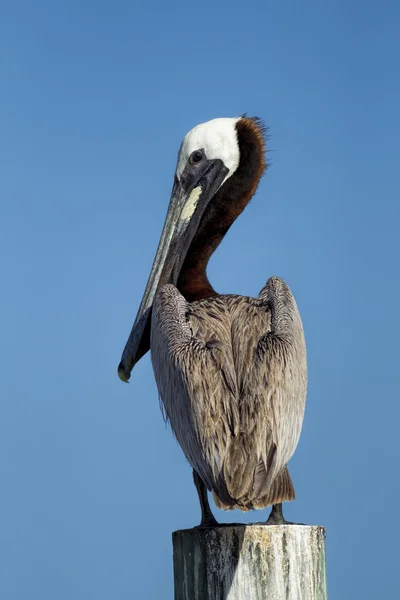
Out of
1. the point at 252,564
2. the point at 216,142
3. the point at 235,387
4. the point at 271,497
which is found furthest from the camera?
the point at 216,142

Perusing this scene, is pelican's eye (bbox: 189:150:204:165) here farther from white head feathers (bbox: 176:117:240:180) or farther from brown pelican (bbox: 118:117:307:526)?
brown pelican (bbox: 118:117:307:526)

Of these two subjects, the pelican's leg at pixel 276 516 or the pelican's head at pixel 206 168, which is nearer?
the pelican's leg at pixel 276 516

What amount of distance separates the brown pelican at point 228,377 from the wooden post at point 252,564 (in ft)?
0.71

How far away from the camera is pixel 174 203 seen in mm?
6957

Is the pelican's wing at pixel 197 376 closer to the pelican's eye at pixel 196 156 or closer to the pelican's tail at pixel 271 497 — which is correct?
the pelican's tail at pixel 271 497

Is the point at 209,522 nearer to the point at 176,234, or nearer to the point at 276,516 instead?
the point at 276,516

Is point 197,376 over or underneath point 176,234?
underneath

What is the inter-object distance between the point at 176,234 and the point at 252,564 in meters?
2.84

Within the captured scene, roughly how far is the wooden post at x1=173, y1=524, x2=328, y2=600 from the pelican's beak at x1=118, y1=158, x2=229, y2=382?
6.46 feet

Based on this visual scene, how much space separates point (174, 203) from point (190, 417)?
2290mm

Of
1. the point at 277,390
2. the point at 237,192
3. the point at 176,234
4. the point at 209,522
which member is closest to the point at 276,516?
the point at 209,522

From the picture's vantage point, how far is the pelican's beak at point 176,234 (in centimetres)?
632

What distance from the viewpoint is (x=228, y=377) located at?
4.97 metres

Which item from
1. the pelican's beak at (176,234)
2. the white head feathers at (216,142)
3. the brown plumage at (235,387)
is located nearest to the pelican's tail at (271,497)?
the brown plumage at (235,387)
